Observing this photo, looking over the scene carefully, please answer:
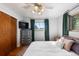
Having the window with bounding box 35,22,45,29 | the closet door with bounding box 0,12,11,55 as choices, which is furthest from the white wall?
the closet door with bounding box 0,12,11,55

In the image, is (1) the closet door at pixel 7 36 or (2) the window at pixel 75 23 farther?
(1) the closet door at pixel 7 36

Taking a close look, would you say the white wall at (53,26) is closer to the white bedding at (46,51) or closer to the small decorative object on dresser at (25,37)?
the white bedding at (46,51)

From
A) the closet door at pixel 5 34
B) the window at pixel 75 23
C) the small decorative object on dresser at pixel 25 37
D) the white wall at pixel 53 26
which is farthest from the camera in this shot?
the small decorative object on dresser at pixel 25 37

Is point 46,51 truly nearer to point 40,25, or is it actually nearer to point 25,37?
point 40,25

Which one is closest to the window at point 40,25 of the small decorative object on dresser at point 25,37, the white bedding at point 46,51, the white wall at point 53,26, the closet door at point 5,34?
the white wall at point 53,26

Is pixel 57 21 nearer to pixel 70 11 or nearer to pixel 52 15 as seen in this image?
pixel 52 15

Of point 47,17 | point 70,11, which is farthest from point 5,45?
point 70,11

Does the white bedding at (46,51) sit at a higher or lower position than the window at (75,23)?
lower

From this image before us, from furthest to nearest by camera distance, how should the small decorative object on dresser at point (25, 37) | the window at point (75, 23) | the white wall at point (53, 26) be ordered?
1. the small decorative object on dresser at point (25, 37)
2. the white wall at point (53, 26)
3. the window at point (75, 23)

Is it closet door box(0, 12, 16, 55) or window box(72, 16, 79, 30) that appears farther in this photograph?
closet door box(0, 12, 16, 55)

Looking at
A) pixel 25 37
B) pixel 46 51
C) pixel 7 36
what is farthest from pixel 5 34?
pixel 46 51

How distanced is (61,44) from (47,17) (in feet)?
1.91

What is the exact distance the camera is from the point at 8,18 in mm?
2711

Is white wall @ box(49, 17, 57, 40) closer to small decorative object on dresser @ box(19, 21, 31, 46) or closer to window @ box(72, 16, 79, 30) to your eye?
window @ box(72, 16, 79, 30)
